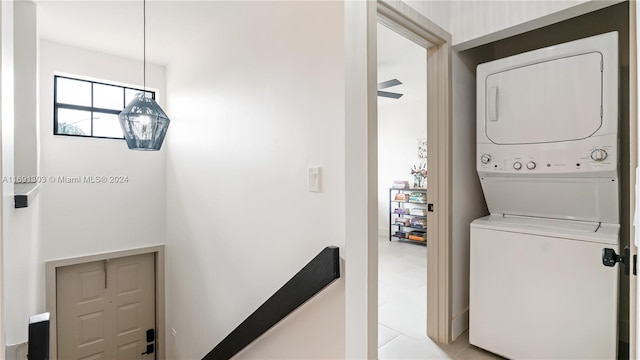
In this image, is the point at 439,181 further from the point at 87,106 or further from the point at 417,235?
the point at 417,235

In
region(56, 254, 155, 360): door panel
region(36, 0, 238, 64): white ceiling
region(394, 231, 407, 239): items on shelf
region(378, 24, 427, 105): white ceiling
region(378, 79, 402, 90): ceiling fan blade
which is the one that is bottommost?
region(56, 254, 155, 360): door panel

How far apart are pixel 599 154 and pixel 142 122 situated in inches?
100

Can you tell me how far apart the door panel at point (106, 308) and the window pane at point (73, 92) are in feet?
5.25

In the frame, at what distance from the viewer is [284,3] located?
5.41 ft

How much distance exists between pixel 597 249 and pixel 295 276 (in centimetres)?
154

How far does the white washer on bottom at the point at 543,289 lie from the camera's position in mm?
1631

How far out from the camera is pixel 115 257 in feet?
10.8

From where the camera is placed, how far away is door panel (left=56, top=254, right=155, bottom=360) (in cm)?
312

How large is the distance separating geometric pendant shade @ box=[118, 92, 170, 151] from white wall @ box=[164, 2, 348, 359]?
0.45 meters

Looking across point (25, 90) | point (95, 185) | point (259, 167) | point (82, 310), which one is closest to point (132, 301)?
point (82, 310)

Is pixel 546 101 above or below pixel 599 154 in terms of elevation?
above

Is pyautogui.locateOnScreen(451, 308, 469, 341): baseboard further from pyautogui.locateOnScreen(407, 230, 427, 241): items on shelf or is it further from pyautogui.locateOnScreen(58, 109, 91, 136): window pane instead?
pyautogui.locateOnScreen(58, 109, 91, 136): window pane

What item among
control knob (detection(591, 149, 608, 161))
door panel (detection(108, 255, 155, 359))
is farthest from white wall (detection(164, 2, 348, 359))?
control knob (detection(591, 149, 608, 161))

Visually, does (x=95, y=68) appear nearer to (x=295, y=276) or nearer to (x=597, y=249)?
(x=295, y=276)
